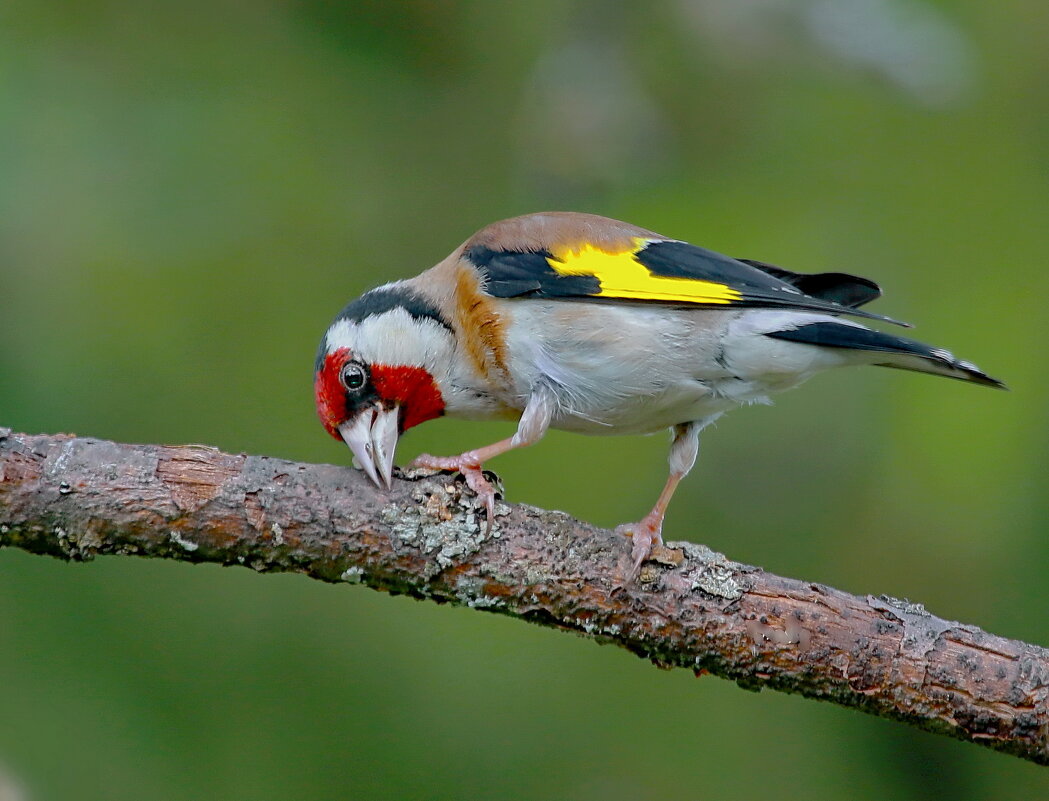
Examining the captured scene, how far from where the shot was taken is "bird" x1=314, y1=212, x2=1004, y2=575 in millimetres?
3014

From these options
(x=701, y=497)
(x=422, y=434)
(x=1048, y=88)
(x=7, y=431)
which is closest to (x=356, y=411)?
(x=422, y=434)

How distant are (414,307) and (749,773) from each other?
2018 mm

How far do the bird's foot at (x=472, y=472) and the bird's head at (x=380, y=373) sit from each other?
0.82ft

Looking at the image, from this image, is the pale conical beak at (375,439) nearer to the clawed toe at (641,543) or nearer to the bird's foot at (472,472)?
the bird's foot at (472,472)

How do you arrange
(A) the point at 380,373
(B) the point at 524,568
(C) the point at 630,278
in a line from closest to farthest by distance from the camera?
(B) the point at 524,568, (C) the point at 630,278, (A) the point at 380,373

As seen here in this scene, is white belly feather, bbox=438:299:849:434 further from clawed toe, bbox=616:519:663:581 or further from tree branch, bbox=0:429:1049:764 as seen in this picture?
tree branch, bbox=0:429:1049:764

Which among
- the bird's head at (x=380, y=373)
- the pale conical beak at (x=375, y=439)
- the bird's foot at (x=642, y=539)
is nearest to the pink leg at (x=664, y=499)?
the bird's foot at (x=642, y=539)

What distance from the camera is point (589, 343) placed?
3115 millimetres

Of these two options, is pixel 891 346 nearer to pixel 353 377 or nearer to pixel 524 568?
pixel 524 568

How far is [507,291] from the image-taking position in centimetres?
321

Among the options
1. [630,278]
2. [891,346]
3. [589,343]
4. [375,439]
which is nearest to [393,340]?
[375,439]

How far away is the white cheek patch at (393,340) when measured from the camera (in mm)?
3291

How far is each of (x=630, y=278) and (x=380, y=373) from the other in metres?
0.82

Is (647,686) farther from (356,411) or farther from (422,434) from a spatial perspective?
(356,411)
